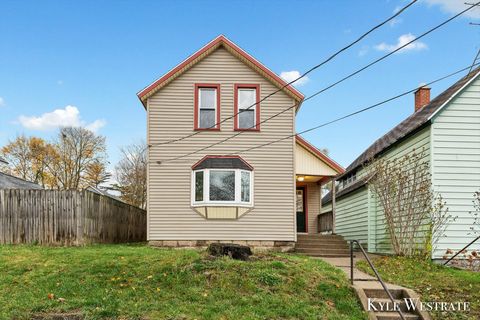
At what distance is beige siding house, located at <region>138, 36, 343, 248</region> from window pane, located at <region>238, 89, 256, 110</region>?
0.04 m

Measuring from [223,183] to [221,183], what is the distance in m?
0.07

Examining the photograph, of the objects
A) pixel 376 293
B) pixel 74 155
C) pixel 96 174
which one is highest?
pixel 74 155

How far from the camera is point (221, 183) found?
14.4 meters

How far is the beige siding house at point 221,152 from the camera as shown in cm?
1445

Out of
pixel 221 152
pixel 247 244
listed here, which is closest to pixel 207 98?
pixel 221 152

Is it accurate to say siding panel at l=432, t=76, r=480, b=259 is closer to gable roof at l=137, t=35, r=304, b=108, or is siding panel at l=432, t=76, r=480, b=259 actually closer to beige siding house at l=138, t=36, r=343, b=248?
beige siding house at l=138, t=36, r=343, b=248

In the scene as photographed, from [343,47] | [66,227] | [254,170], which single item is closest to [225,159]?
[254,170]

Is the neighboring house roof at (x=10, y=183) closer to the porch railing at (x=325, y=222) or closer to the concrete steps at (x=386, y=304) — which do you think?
the porch railing at (x=325, y=222)

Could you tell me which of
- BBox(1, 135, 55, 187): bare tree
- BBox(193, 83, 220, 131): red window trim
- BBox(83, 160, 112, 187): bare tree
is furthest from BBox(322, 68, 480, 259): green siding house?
BBox(1, 135, 55, 187): bare tree

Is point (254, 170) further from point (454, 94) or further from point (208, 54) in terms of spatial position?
point (454, 94)

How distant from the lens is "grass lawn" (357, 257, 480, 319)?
331 inches

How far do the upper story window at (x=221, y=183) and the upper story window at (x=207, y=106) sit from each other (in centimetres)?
125

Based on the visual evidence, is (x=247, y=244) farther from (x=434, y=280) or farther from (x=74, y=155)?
(x=74, y=155)

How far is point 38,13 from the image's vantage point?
18141 mm
